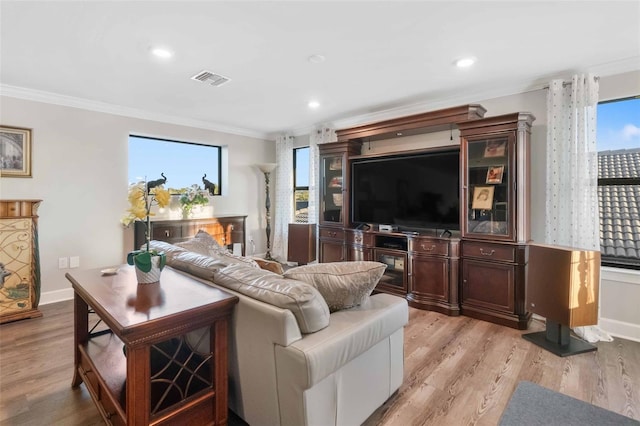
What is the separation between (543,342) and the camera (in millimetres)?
2674

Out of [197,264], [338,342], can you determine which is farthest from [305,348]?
[197,264]

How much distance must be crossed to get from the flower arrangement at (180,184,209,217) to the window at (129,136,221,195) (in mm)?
182

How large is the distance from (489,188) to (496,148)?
407 mm

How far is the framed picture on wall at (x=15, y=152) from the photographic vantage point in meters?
3.33

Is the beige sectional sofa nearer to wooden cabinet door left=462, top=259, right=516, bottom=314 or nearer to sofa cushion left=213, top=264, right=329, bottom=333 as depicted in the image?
sofa cushion left=213, top=264, right=329, bottom=333

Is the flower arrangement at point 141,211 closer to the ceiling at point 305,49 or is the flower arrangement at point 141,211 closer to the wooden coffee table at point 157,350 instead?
the wooden coffee table at point 157,350

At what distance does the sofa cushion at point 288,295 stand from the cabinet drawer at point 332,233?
287 centimetres

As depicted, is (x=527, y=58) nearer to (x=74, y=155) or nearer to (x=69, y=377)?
(x=69, y=377)

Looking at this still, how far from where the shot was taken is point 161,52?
8.32 feet

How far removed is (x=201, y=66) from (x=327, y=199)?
8.31 feet

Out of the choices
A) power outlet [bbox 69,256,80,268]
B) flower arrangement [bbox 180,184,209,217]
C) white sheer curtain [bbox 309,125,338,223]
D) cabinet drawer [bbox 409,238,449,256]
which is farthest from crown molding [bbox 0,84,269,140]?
cabinet drawer [bbox 409,238,449,256]

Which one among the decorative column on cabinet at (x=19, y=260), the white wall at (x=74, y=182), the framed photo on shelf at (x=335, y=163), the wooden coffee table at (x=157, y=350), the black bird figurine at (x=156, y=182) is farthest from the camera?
the framed photo on shelf at (x=335, y=163)

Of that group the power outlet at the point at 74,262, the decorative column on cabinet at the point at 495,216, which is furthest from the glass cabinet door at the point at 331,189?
the power outlet at the point at 74,262

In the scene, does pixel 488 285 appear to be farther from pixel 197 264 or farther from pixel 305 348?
pixel 197 264
